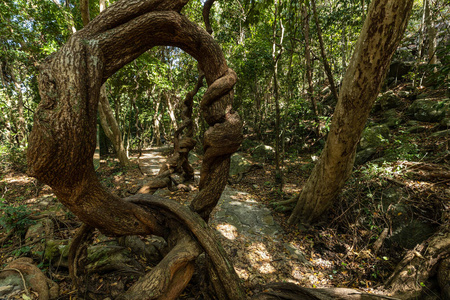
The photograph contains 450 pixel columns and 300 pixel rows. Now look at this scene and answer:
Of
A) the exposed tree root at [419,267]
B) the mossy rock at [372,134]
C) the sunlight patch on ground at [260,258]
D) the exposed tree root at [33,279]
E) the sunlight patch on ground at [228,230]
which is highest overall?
the mossy rock at [372,134]

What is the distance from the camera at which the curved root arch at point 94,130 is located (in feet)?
3.96

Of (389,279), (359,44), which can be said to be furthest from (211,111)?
(389,279)

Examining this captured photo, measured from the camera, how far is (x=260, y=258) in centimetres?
323

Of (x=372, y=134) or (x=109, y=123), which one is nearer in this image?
(x=372, y=134)

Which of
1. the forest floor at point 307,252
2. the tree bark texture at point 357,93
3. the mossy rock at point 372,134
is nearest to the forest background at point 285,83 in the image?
the mossy rock at point 372,134

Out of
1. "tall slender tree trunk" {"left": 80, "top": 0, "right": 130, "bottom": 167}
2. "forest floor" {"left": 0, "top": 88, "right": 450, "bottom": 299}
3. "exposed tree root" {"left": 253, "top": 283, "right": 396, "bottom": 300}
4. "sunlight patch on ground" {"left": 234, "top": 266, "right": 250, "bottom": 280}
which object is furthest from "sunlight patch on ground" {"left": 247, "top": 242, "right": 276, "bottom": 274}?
"tall slender tree trunk" {"left": 80, "top": 0, "right": 130, "bottom": 167}

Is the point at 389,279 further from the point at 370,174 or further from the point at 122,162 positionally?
the point at 122,162

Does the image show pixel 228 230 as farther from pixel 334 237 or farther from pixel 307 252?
pixel 334 237

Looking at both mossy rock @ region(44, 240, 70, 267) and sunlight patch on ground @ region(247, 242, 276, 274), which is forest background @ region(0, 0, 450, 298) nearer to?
mossy rock @ region(44, 240, 70, 267)

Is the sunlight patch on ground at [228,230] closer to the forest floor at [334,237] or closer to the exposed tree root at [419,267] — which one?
the forest floor at [334,237]

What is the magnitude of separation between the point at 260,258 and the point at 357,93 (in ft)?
9.71

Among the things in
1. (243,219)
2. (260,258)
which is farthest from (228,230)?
(260,258)

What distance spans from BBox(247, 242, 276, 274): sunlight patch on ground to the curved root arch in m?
1.54

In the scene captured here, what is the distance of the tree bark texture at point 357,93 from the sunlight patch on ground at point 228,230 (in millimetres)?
1588
